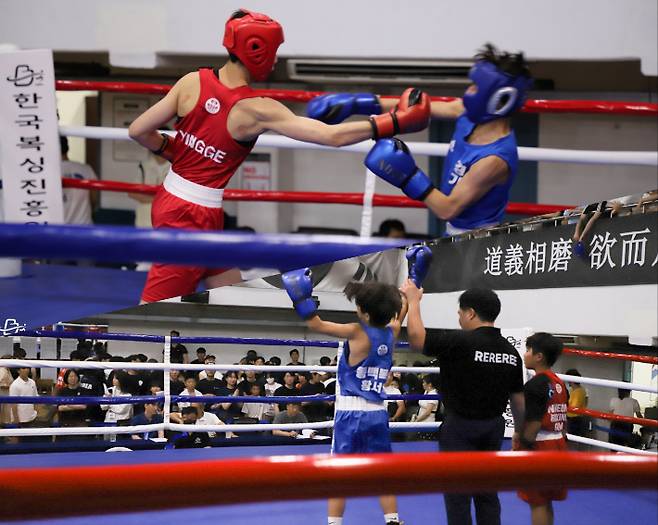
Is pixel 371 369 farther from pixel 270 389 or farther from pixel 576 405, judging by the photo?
pixel 576 405

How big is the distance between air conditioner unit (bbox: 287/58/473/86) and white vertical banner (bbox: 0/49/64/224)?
287cm

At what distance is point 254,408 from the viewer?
1.06m

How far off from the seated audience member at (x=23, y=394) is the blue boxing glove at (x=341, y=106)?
88cm

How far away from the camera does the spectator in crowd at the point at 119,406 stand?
109 centimetres

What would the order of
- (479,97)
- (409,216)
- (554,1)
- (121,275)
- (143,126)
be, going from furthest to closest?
(409,216), (554,1), (121,275), (143,126), (479,97)

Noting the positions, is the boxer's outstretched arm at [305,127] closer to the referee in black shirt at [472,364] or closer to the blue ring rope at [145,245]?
the referee in black shirt at [472,364]

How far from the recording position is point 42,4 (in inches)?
203

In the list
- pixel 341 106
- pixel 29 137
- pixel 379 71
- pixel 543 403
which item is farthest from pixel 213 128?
pixel 379 71

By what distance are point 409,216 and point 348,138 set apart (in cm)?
500

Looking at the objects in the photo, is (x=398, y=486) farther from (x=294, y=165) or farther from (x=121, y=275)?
(x=294, y=165)

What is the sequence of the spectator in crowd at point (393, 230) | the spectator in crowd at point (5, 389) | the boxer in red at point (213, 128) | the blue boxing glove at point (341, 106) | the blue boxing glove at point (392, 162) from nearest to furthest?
1. the spectator in crowd at point (5, 389)
2. the blue boxing glove at point (392, 162)
3. the blue boxing glove at point (341, 106)
4. the boxer in red at point (213, 128)
5. the spectator in crowd at point (393, 230)

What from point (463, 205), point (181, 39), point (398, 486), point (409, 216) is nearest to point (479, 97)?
point (463, 205)

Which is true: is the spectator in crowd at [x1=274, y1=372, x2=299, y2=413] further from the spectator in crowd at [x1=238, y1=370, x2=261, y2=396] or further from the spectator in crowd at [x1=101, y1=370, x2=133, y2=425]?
the spectator in crowd at [x1=101, y1=370, x2=133, y2=425]

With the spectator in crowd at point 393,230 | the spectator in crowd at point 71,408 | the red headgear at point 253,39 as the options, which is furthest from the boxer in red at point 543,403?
the spectator in crowd at point 393,230
